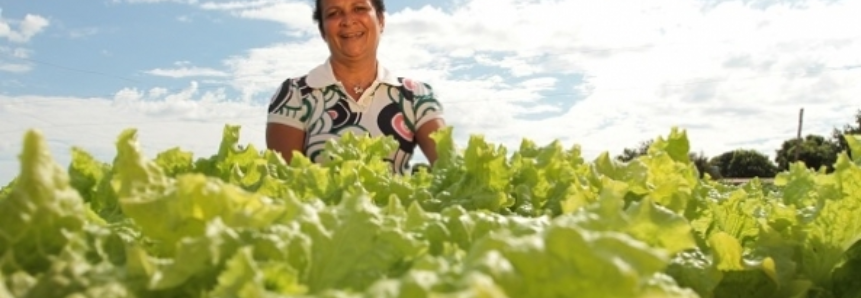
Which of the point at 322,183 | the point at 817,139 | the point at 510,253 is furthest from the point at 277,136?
the point at 817,139

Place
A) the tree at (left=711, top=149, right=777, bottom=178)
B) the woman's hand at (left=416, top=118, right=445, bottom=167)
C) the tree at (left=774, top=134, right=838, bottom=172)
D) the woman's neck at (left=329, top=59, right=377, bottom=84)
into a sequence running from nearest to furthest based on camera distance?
the woman's hand at (left=416, top=118, right=445, bottom=167) < the woman's neck at (left=329, top=59, right=377, bottom=84) < the tree at (left=774, top=134, right=838, bottom=172) < the tree at (left=711, top=149, right=777, bottom=178)

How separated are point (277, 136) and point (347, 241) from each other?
15.9 ft

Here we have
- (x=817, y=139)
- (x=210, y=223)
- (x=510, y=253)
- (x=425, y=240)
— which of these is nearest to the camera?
(x=510, y=253)

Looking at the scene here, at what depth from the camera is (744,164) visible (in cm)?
6812

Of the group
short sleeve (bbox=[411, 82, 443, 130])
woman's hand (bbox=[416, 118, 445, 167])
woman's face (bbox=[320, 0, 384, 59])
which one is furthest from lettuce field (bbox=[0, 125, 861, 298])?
woman's face (bbox=[320, 0, 384, 59])

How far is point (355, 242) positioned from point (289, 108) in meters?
4.89

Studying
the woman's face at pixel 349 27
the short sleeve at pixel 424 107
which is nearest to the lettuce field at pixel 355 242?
the short sleeve at pixel 424 107

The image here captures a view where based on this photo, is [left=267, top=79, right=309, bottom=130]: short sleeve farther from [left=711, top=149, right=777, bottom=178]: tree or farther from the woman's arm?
[left=711, top=149, right=777, bottom=178]: tree

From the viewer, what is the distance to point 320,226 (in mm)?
1651

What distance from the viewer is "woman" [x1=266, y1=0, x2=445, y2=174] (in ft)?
21.0

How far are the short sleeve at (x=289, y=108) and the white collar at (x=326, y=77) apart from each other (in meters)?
0.11

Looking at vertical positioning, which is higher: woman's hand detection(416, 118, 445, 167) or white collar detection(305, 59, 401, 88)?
white collar detection(305, 59, 401, 88)

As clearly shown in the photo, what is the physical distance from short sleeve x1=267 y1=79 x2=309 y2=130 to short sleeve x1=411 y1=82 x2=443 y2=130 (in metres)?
0.69

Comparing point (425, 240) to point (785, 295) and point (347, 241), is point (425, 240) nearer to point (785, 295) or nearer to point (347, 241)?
point (347, 241)
